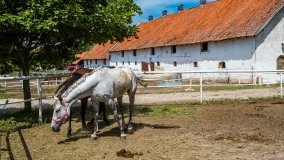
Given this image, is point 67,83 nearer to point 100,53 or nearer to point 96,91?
point 96,91

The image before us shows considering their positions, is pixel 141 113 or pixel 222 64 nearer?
pixel 141 113

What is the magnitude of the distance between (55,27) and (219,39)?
2041 centimetres

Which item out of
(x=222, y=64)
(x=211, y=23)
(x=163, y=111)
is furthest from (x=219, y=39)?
(x=163, y=111)

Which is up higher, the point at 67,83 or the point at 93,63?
the point at 93,63

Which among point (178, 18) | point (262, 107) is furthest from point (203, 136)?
point (178, 18)

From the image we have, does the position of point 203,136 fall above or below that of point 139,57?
below

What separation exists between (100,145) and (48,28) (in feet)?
11.4

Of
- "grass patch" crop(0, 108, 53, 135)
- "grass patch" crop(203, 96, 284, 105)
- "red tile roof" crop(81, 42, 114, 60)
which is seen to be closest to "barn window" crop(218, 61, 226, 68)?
"grass patch" crop(203, 96, 284, 105)

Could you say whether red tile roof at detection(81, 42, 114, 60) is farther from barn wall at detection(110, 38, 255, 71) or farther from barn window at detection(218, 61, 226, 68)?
barn window at detection(218, 61, 226, 68)

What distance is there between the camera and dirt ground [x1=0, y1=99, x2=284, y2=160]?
7.00 metres

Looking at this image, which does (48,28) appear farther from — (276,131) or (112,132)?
(276,131)

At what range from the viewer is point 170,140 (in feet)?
26.6

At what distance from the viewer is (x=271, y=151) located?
6.98m

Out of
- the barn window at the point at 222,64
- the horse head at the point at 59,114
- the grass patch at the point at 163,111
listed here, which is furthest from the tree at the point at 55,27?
the barn window at the point at 222,64
